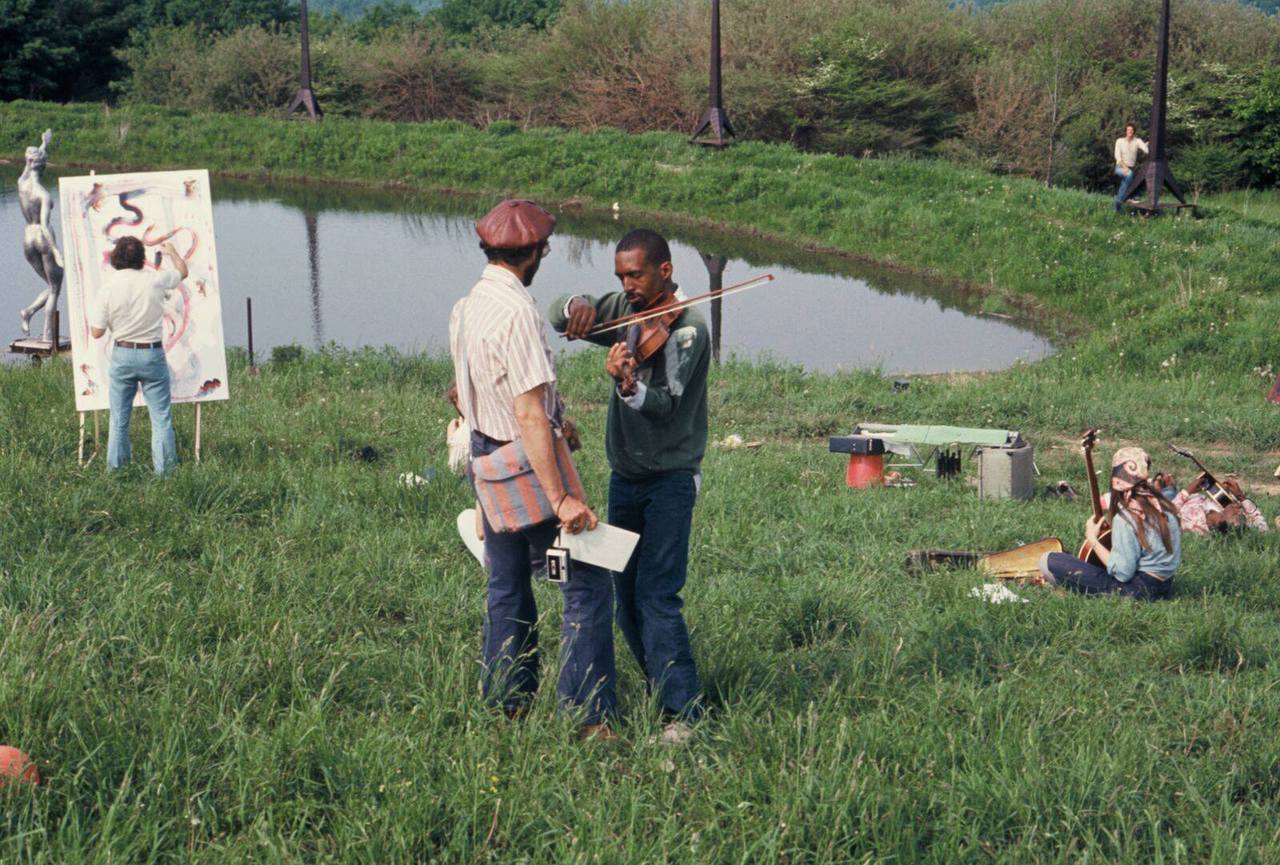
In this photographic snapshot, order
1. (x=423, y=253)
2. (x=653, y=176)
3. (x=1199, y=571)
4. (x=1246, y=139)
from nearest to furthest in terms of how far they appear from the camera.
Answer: (x=1199, y=571) < (x=423, y=253) < (x=653, y=176) < (x=1246, y=139)

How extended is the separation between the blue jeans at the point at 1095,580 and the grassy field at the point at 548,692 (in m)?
0.27

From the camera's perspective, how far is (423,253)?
2308 cm

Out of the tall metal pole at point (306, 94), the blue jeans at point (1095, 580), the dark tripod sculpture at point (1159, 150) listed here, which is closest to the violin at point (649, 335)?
the blue jeans at point (1095, 580)

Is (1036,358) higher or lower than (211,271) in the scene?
lower

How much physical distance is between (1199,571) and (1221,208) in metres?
17.4

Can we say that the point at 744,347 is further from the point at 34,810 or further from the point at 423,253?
the point at 34,810

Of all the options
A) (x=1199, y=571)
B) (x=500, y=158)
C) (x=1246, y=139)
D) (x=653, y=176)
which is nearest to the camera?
(x=1199, y=571)

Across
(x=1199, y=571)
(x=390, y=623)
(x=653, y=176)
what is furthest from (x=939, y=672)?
(x=653, y=176)

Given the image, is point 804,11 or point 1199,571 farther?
point 804,11

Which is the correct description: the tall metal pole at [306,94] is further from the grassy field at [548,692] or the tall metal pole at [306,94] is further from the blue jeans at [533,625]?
the blue jeans at [533,625]

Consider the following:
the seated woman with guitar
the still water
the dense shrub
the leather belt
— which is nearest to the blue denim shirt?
the seated woman with guitar

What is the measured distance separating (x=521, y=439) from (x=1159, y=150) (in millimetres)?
19682

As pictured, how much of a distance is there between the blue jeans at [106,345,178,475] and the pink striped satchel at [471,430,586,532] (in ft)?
14.4

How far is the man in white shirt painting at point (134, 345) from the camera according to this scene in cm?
839
